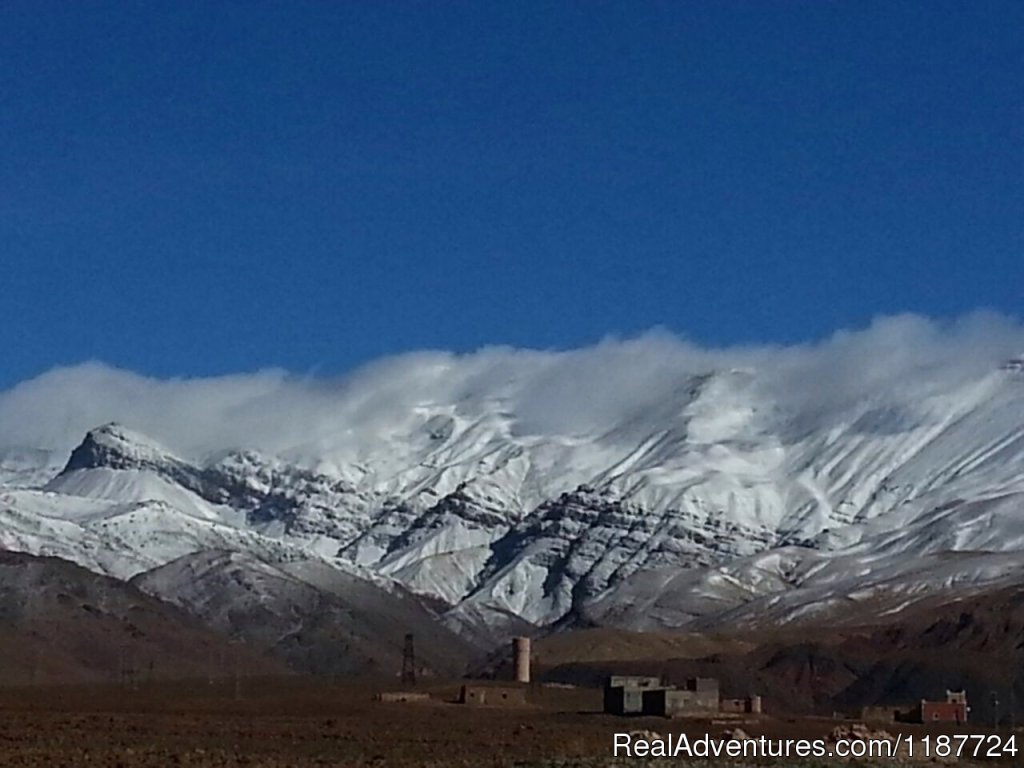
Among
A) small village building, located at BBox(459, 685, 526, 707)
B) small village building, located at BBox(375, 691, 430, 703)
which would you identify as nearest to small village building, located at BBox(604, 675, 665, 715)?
small village building, located at BBox(459, 685, 526, 707)

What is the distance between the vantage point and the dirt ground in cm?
8975

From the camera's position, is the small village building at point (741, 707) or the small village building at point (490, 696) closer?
the small village building at point (741, 707)

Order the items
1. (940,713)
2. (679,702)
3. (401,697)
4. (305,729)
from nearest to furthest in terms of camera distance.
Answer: (305,729)
(679,702)
(940,713)
(401,697)

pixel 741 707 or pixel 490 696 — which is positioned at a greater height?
pixel 490 696

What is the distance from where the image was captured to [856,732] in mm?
118250

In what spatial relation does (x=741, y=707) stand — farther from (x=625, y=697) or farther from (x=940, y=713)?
(x=940, y=713)

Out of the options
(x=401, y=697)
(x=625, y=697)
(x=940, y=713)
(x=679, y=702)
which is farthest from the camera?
(x=401, y=697)

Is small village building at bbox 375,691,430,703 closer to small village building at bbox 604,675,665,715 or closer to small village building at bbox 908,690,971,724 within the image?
small village building at bbox 604,675,665,715

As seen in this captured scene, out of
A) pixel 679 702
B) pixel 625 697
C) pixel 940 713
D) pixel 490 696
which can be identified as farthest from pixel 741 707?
pixel 490 696

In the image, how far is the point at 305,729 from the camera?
387ft

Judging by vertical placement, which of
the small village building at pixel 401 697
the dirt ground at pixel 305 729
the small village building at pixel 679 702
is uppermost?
the small village building at pixel 401 697

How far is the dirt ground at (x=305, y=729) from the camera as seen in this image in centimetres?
8975

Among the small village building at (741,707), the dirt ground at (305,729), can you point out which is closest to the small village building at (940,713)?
the small village building at (741,707)

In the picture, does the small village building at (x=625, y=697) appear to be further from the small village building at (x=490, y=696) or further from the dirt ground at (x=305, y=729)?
the small village building at (x=490, y=696)
